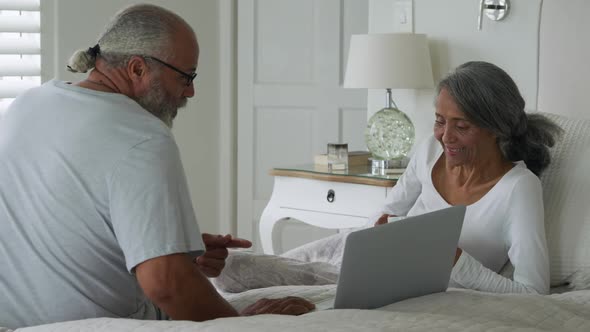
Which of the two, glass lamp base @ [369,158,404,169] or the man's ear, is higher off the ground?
the man's ear

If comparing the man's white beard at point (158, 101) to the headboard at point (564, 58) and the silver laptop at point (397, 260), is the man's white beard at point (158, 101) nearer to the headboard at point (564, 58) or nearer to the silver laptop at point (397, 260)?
the silver laptop at point (397, 260)

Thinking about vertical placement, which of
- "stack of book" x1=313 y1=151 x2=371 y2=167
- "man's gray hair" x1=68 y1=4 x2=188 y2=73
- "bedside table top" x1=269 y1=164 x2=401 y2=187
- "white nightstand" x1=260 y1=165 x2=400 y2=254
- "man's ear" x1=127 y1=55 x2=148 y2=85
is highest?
"man's gray hair" x1=68 y1=4 x2=188 y2=73

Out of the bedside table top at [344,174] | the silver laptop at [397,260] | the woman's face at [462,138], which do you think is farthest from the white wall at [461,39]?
the silver laptop at [397,260]

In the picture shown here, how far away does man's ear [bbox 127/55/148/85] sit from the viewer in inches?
70.0

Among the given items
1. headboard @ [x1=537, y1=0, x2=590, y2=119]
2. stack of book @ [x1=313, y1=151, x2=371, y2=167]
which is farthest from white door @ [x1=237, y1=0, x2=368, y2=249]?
headboard @ [x1=537, y1=0, x2=590, y2=119]

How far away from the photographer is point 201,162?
192 inches

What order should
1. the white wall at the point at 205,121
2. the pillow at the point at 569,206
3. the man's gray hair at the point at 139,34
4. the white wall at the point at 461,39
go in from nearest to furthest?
the man's gray hair at the point at 139,34, the pillow at the point at 569,206, the white wall at the point at 461,39, the white wall at the point at 205,121

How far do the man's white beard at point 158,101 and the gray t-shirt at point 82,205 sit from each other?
5.0 inches

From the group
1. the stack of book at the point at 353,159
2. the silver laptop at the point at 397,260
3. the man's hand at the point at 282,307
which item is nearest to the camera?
the silver laptop at the point at 397,260

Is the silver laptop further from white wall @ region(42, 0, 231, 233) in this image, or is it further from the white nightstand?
white wall @ region(42, 0, 231, 233)

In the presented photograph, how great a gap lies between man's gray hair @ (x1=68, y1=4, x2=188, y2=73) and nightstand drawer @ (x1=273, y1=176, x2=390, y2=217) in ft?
4.87

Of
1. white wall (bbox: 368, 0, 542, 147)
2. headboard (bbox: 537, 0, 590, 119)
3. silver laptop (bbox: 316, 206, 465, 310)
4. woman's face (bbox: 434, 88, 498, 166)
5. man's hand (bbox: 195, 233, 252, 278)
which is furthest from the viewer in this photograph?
Answer: white wall (bbox: 368, 0, 542, 147)

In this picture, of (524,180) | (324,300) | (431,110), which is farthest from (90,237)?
(431,110)

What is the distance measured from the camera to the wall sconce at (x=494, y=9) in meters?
3.16
